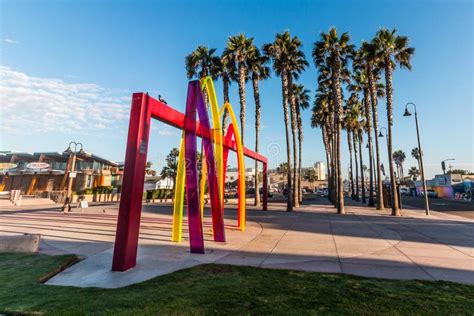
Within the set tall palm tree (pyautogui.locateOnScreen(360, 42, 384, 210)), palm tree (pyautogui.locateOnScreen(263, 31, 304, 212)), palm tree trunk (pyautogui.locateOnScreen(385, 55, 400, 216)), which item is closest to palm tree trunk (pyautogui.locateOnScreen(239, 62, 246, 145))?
palm tree (pyautogui.locateOnScreen(263, 31, 304, 212))

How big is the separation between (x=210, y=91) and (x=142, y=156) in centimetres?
431

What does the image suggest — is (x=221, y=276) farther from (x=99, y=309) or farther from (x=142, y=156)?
(x=142, y=156)

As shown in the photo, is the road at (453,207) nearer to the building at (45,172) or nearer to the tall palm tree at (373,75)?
the tall palm tree at (373,75)

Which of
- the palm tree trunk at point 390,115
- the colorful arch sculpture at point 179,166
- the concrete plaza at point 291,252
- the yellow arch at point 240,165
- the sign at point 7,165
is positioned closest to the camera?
the concrete plaza at point 291,252

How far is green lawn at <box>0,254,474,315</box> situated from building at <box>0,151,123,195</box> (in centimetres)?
4217

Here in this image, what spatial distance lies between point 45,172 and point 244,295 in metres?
48.4

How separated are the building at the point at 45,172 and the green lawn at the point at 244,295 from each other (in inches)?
1660

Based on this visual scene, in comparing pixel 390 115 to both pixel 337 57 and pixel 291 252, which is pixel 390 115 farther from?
pixel 291 252

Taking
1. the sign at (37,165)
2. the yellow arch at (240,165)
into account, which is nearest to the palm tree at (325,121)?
the yellow arch at (240,165)

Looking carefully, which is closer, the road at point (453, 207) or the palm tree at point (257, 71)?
the road at point (453, 207)

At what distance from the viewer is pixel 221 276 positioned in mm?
6000

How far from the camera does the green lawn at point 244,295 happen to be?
13.9 feet

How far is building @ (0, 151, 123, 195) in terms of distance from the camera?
4300 cm

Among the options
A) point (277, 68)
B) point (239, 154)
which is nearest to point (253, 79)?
point (277, 68)
